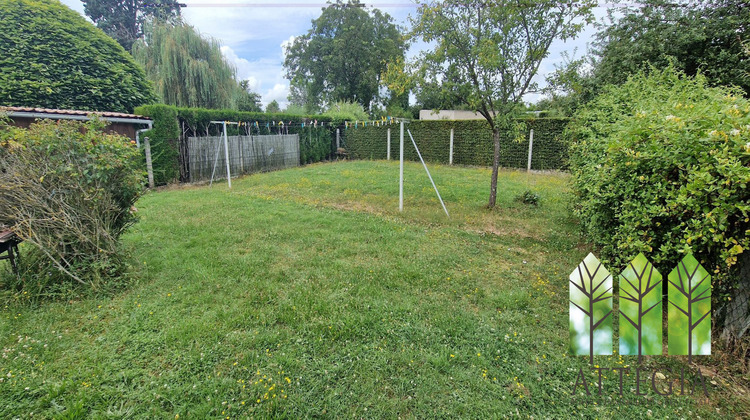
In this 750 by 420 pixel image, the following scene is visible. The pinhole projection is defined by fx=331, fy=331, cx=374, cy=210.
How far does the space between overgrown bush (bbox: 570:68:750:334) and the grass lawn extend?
0.74 m

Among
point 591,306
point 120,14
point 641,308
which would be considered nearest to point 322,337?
point 591,306

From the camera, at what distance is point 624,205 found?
251 centimetres

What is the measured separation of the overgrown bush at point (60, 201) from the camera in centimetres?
298

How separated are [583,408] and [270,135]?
42.8 ft

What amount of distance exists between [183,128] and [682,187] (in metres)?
11.6

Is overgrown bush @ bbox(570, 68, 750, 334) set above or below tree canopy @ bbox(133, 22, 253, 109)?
below

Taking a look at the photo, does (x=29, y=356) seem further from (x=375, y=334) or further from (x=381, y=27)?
(x=381, y=27)

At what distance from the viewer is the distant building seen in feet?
22.8

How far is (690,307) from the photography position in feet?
5.88

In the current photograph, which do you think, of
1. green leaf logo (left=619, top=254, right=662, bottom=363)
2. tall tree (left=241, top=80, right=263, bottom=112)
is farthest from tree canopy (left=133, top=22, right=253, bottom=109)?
green leaf logo (left=619, top=254, right=662, bottom=363)

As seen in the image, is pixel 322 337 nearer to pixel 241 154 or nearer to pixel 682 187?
pixel 682 187

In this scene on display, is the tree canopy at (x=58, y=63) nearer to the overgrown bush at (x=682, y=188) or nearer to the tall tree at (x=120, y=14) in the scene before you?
the overgrown bush at (x=682, y=188)

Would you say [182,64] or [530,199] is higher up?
[182,64]

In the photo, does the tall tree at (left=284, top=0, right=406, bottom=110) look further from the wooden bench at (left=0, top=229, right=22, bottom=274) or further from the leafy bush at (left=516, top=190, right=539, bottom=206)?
the wooden bench at (left=0, top=229, right=22, bottom=274)
